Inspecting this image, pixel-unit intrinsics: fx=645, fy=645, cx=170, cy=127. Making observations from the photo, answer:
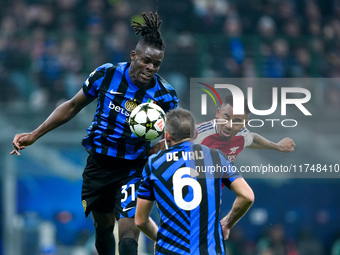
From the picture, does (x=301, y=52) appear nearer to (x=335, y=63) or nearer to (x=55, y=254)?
(x=335, y=63)

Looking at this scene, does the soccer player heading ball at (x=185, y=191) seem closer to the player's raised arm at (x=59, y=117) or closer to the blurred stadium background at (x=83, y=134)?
the player's raised arm at (x=59, y=117)

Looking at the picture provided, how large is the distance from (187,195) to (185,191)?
3 centimetres

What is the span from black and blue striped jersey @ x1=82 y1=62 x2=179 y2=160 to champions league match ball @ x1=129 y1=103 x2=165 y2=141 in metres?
0.15

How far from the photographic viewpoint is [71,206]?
462 inches

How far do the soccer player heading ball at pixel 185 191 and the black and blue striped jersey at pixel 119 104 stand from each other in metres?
0.99

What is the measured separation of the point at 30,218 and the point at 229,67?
175 inches

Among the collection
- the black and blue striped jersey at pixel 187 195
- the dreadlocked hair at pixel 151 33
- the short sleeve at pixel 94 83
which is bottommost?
the black and blue striped jersey at pixel 187 195

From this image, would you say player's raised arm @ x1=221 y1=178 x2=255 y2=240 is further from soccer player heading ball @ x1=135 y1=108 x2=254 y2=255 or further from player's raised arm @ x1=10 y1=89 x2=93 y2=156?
player's raised arm @ x1=10 y1=89 x2=93 y2=156

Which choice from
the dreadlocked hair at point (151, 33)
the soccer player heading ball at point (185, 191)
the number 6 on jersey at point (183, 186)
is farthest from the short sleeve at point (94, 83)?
the number 6 on jersey at point (183, 186)

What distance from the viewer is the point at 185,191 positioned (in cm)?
443

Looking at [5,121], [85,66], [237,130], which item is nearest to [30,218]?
[5,121]

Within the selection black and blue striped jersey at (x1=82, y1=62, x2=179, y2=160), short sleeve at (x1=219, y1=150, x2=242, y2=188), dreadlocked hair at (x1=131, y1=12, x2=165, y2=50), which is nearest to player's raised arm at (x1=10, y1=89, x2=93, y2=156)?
black and blue striped jersey at (x1=82, y1=62, x2=179, y2=160)

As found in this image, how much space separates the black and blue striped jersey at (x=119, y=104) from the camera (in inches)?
216

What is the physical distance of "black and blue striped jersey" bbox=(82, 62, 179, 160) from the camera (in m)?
5.50
